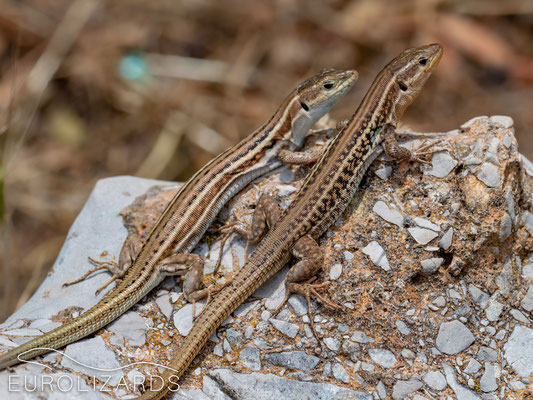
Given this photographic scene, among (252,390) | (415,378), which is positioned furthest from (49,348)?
(415,378)

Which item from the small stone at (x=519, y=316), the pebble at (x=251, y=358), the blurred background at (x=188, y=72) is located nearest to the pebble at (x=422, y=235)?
the small stone at (x=519, y=316)

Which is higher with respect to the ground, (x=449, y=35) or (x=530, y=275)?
(x=449, y=35)

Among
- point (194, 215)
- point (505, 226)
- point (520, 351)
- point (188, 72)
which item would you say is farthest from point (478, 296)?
point (188, 72)

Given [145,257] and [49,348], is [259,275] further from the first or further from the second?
[49,348]

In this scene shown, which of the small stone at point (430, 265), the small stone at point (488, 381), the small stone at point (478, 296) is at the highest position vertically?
the small stone at point (430, 265)

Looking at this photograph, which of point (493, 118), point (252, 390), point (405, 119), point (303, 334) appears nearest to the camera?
point (252, 390)

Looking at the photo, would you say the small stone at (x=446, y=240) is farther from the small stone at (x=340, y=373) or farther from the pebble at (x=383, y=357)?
the small stone at (x=340, y=373)

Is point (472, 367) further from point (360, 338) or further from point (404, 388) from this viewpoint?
point (360, 338)
